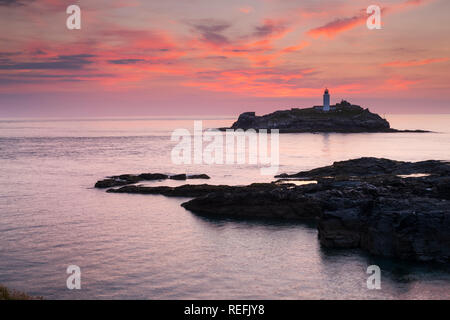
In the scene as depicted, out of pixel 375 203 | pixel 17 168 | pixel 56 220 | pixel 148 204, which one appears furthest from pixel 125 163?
pixel 375 203

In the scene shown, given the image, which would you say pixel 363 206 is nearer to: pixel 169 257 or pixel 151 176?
pixel 169 257

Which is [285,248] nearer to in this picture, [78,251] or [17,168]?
[78,251]

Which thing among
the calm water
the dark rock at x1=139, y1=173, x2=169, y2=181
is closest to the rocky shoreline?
the calm water

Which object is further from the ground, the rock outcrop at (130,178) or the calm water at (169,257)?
the rock outcrop at (130,178)

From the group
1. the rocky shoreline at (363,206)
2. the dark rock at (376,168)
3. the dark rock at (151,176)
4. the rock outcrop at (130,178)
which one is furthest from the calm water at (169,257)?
the dark rock at (376,168)

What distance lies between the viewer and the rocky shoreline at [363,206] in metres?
36.0

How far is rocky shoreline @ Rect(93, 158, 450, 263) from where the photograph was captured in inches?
1417

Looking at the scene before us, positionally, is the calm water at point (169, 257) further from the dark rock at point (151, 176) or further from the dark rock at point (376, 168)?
the dark rock at point (376, 168)

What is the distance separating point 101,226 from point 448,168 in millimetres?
52504

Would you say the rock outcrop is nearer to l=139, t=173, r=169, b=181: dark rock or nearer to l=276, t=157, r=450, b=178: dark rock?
l=139, t=173, r=169, b=181: dark rock

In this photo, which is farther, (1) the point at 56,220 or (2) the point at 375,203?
(1) the point at 56,220

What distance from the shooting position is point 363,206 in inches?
1619

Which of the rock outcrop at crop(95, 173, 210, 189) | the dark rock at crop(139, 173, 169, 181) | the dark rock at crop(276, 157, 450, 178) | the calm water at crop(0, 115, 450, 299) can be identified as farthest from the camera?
the dark rock at crop(139, 173, 169, 181)

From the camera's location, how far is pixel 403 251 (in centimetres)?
3628
